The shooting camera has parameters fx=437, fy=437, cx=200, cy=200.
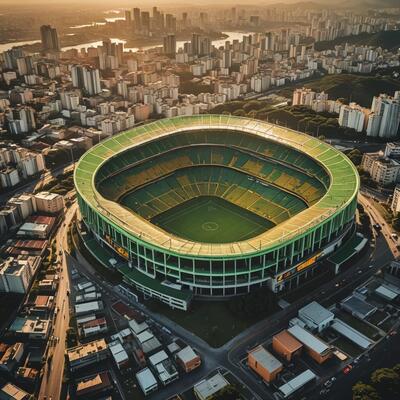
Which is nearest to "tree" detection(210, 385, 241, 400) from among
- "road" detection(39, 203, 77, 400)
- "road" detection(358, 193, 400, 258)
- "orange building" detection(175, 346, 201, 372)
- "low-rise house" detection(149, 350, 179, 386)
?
"orange building" detection(175, 346, 201, 372)

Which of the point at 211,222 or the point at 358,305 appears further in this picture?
the point at 211,222

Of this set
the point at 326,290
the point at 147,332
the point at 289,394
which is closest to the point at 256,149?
the point at 326,290

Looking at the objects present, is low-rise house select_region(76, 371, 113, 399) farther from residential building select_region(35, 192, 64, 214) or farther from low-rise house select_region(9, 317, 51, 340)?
residential building select_region(35, 192, 64, 214)

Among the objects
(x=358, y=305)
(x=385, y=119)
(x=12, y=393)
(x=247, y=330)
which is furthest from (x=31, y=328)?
(x=385, y=119)

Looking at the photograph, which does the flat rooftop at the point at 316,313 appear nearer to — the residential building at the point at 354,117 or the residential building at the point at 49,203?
the residential building at the point at 49,203

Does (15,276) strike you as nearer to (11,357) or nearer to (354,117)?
(11,357)

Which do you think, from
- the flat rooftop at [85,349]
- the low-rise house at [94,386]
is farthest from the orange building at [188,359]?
the flat rooftop at [85,349]
